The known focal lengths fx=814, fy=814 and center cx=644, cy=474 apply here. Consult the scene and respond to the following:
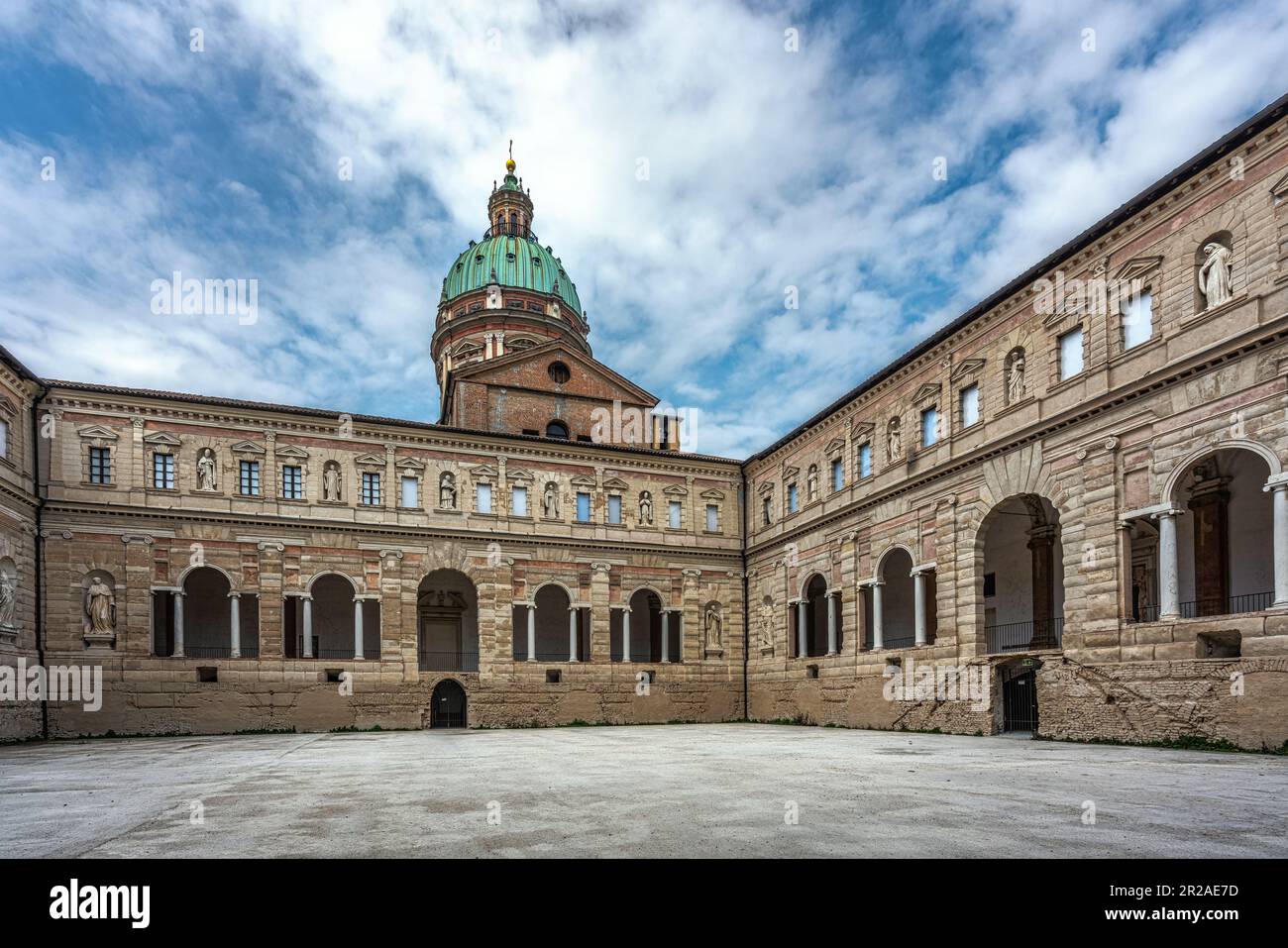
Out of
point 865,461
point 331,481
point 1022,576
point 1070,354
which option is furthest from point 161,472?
point 1022,576

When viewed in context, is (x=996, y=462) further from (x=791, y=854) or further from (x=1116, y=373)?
(x=791, y=854)

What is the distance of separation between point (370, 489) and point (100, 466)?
31.3 ft

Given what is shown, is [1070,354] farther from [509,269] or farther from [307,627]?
[509,269]

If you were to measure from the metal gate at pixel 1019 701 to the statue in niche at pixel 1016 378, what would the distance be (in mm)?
8143

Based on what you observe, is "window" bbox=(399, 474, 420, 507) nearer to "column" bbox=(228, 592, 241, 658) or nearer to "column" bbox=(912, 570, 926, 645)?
"column" bbox=(228, 592, 241, 658)

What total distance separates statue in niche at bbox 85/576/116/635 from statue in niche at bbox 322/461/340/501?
811 centimetres

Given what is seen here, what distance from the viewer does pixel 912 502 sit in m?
27.8

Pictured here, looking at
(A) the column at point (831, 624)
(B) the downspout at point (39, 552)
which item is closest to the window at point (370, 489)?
(B) the downspout at point (39, 552)

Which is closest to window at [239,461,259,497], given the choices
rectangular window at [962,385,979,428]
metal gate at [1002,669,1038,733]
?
rectangular window at [962,385,979,428]

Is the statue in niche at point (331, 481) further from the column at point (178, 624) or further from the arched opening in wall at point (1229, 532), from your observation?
the arched opening in wall at point (1229, 532)

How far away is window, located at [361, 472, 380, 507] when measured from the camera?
33.8 m

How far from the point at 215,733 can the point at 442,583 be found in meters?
11.0

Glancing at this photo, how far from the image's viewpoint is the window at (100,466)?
2995 centimetres
